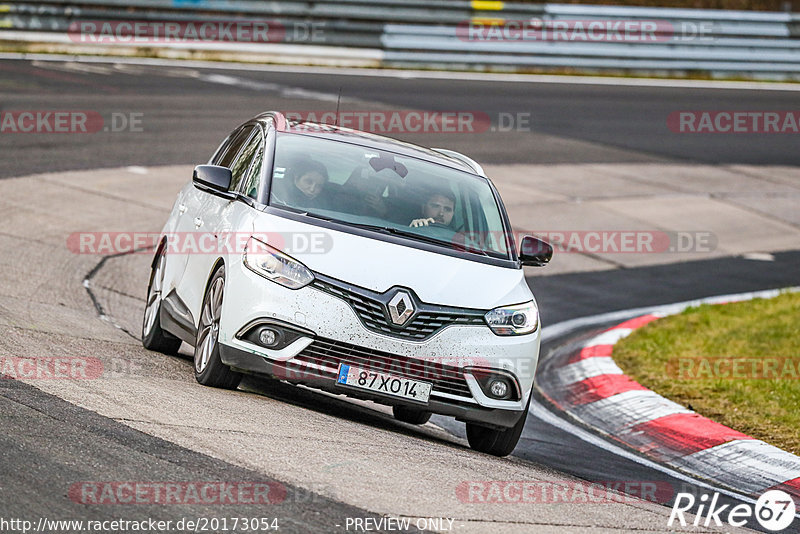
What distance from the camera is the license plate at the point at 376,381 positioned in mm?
7098

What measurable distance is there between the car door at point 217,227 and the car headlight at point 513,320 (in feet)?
5.05

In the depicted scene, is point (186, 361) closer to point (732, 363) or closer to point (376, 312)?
point (376, 312)

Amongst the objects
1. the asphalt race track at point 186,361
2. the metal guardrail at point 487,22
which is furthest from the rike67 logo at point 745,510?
the metal guardrail at point 487,22

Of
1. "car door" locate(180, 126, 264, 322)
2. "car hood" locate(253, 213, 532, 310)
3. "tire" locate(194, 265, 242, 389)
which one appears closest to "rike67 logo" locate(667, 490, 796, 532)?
"car hood" locate(253, 213, 532, 310)

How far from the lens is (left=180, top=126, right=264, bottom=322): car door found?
7.74 meters

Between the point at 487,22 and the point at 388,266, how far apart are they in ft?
71.7

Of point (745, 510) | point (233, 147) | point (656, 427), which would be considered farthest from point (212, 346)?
point (656, 427)

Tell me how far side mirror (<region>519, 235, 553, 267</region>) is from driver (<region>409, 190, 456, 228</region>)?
0.53 m

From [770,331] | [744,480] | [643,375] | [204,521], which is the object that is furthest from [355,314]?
[770,331]

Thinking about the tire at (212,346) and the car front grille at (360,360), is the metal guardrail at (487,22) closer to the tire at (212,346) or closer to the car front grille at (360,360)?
the tire at (212,346)

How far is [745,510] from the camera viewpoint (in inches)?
289

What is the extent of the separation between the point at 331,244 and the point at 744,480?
307 centimetres

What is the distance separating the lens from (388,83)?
2578cm

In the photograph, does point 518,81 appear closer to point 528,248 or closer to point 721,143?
point 721,143
